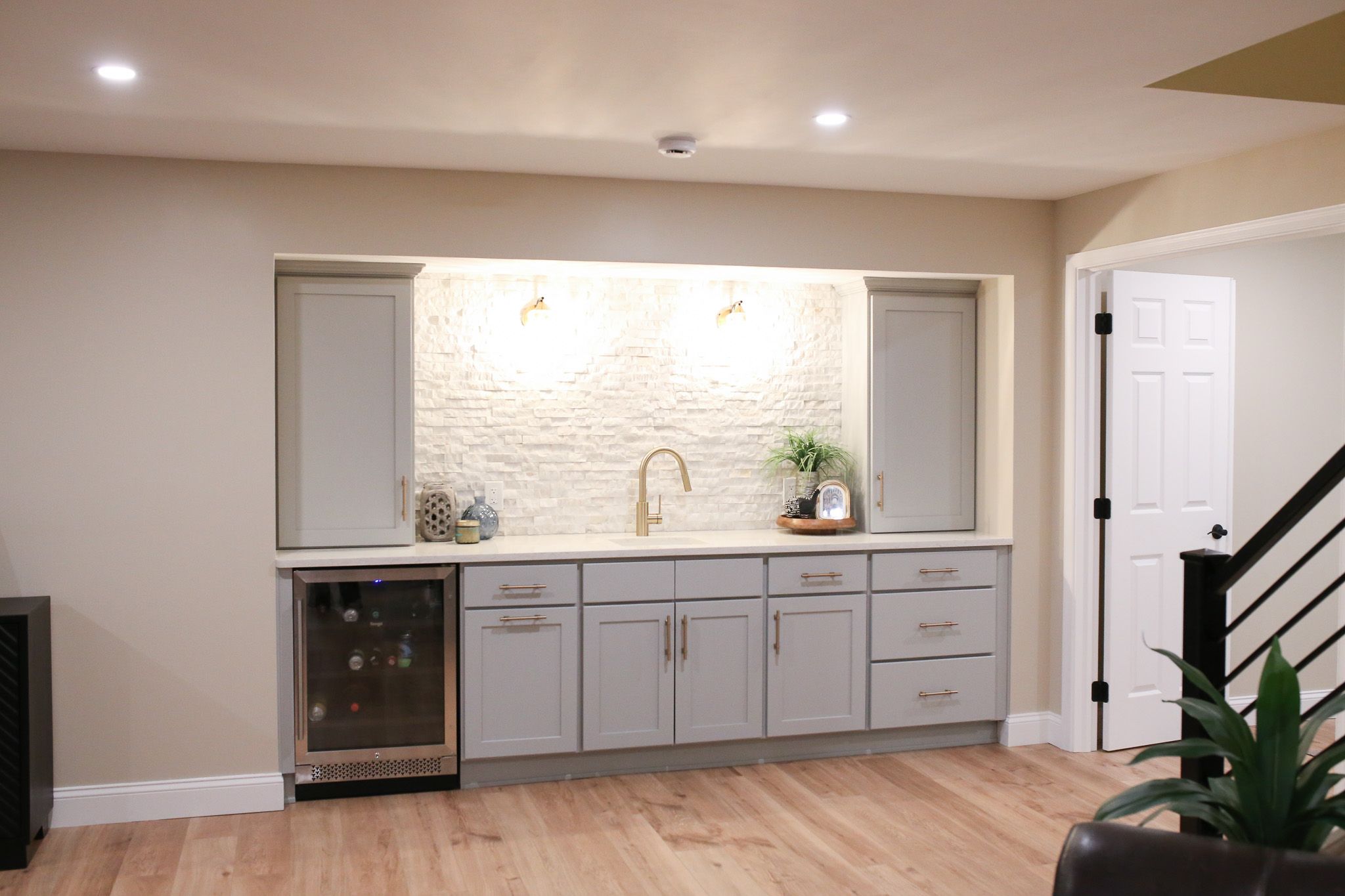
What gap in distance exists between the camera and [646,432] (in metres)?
4.96

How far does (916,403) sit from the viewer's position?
4.91m

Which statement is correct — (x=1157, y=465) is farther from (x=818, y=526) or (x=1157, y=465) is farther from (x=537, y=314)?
(x=537, y=314)

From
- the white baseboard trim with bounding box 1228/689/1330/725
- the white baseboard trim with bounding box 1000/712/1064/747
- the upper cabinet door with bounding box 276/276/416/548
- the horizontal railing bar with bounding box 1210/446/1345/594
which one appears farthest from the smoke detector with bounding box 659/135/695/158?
the white baseboard trim with bounding box 1228/689/1330/725

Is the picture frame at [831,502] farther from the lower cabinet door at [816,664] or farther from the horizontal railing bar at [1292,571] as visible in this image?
the horizontal railing bar at [1292,571]

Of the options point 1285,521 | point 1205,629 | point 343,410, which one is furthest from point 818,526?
point 1285,521

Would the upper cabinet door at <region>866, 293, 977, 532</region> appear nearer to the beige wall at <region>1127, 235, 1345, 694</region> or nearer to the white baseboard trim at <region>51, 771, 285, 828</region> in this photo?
the beige wall at <region>1127, 235, 1345, 694</region>

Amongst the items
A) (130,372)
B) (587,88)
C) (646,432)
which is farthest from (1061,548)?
(130,372)

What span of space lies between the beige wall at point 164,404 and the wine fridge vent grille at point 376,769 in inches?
7.1

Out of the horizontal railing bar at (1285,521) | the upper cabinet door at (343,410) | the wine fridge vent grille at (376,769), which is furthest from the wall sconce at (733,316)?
the horizontal railing bar at (1285,521)

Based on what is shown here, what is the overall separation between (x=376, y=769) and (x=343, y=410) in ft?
4.53

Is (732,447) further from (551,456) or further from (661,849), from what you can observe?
(661,849)

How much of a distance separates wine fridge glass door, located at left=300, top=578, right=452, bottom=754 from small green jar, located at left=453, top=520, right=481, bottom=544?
289 mm

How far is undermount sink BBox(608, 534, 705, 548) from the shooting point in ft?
14.7

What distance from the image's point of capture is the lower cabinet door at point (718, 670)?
14.5ft
